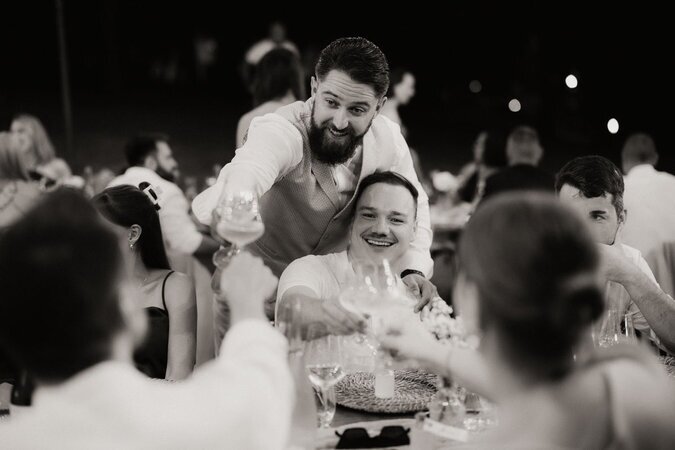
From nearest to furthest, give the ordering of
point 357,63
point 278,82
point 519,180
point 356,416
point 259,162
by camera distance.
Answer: point 356,416 → point 259,162 → point 357,63 → point 278,82 → point 519,180

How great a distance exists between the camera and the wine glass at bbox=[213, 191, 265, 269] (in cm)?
177

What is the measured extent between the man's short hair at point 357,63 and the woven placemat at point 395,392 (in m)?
0.94

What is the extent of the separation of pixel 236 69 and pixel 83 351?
1071 centimetres

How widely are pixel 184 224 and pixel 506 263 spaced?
2.96 metres

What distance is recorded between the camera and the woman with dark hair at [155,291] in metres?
2.66

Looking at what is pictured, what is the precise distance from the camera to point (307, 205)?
109 inches

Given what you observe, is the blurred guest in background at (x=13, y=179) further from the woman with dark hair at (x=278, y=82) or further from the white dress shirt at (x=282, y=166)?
the white dress shirt at (x=282, y=166)

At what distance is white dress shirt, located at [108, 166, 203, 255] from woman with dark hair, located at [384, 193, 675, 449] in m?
2.71

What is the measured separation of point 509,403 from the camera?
1.21m

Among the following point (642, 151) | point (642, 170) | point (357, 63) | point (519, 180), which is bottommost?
point (357, 63)

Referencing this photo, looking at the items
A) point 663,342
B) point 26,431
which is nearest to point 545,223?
point 26,431

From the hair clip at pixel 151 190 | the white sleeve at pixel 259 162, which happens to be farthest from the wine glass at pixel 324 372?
the hair clip at pixel 151 190

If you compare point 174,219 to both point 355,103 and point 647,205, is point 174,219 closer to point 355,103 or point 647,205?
point 355,103

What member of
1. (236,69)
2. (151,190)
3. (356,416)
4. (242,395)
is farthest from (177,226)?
(236,69)
